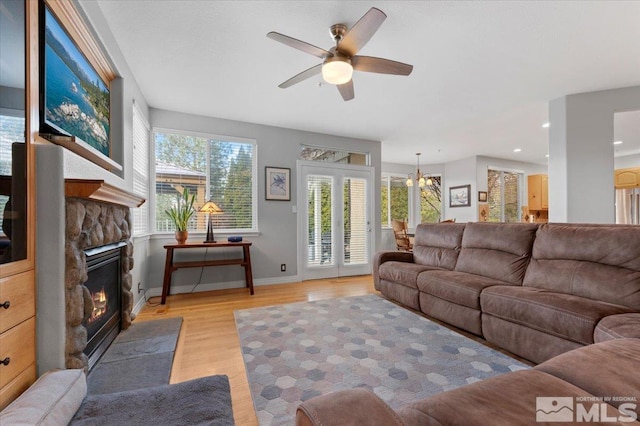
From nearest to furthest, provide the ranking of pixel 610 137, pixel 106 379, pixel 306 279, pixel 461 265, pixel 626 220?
pixel 106 379
pixel 461 265
pixel 610 137
pixel 306 279
pixel 626 220

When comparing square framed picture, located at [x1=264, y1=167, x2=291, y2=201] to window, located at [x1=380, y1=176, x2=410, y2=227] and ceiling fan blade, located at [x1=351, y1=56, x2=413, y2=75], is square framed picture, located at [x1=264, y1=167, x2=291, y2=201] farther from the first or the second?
window, located at [x1=380, y1=176, x2=410, y2=227]

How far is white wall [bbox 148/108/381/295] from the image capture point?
149 inches

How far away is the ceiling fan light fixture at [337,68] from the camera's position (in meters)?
2.07

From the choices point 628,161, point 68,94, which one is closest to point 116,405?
point 68,94

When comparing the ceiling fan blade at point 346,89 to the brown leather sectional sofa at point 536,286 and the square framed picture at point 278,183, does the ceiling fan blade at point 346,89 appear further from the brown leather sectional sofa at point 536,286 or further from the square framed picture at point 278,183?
the square framed picture at point 278,183

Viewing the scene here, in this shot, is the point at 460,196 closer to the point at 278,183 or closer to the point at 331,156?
the point at 331,156

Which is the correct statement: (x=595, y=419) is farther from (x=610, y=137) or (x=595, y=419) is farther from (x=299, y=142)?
(x=299, y=142)

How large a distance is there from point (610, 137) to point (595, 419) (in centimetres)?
404

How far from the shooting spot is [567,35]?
227 centimetres

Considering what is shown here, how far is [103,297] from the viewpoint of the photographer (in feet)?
6.91

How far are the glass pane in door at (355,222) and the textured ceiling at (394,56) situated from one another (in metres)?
1.27

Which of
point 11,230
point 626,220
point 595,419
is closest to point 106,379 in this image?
point 11,230

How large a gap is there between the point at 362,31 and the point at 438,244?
2.59 metres

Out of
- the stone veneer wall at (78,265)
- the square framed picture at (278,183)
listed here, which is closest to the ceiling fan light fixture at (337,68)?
the stone veneer wall at (78,265)
